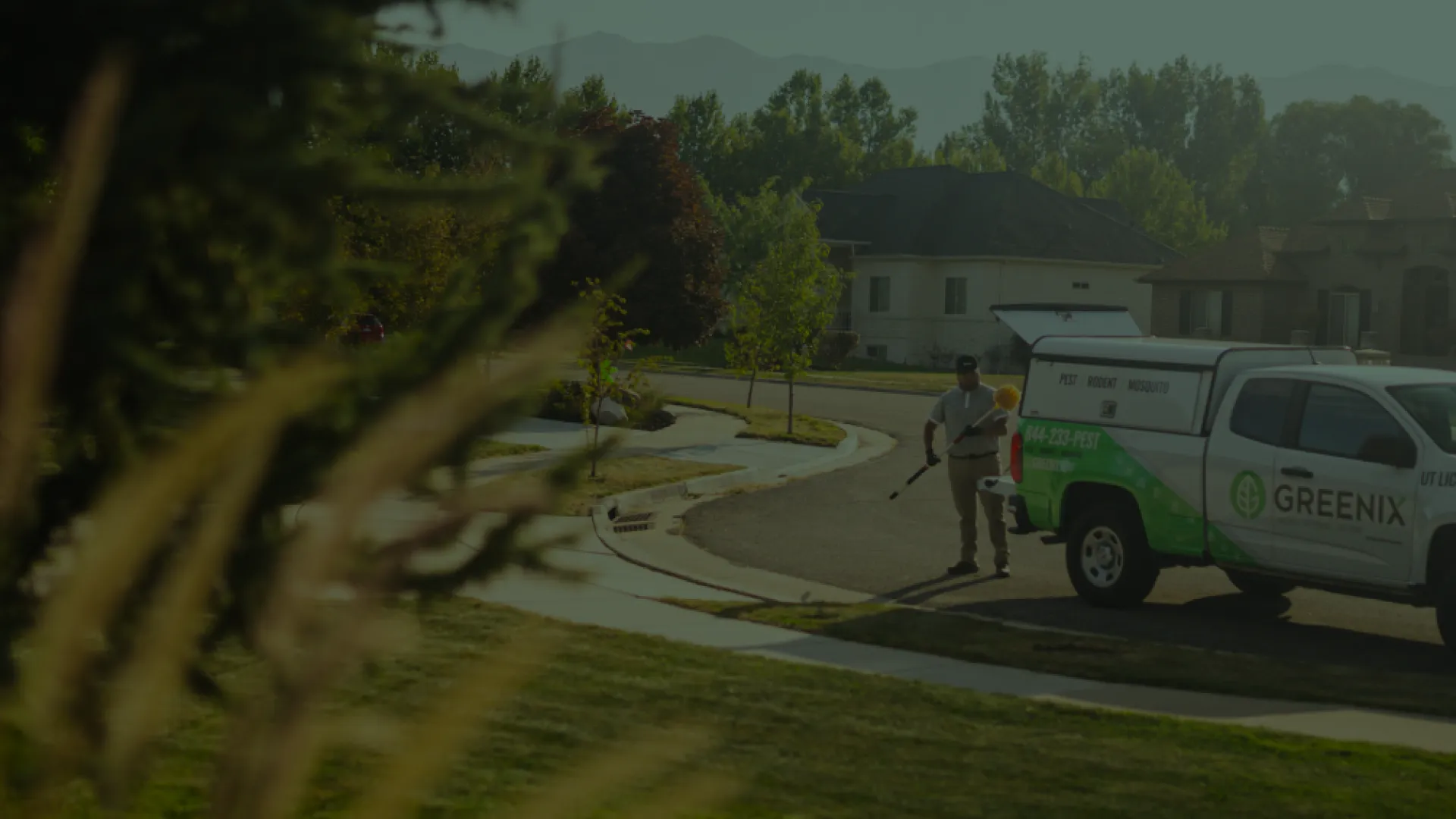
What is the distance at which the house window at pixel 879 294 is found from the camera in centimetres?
6712

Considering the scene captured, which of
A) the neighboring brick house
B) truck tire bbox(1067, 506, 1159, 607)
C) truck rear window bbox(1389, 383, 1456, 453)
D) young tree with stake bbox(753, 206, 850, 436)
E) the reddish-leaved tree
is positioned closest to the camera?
truck rear window bbox(1389, 383, 1456, 453)

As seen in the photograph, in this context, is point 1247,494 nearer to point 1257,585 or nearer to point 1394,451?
point 1394,451

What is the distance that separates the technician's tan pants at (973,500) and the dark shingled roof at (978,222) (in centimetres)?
4890

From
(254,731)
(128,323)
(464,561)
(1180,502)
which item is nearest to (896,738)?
(1180,502)

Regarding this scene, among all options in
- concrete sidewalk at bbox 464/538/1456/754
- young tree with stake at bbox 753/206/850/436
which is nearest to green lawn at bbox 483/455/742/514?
concrete sidewalk at bbox 464/538/1456/754

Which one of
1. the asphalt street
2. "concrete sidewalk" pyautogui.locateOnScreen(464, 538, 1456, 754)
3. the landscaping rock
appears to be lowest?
the asphalt street

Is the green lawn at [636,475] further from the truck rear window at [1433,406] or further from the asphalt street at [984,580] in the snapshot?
the truck rear window at [1433,406]

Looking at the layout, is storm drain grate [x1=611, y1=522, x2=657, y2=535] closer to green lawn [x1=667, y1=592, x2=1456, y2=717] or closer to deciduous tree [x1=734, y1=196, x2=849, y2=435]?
green lawn [x1=667, y1=592, x2=1456, y2=717]

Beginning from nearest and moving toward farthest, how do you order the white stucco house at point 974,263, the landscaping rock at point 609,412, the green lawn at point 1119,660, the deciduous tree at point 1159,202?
the green lawn at point 1119,660, the landscaping rock at point 609,412, the white stucco house at point 974,263, the deciduous tree at point 1159,202

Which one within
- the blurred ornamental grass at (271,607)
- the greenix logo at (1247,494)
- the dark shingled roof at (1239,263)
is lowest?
the greenix logo at (1247,494)

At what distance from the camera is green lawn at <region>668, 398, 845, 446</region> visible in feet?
96.0

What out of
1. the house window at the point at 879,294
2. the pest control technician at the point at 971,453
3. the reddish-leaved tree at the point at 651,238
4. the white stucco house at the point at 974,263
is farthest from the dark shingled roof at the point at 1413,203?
the pest control technician at the point at 971,453

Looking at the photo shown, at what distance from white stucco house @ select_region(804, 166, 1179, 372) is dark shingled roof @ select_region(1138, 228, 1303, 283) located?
6.27 feet

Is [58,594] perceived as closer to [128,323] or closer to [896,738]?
[128,323]
